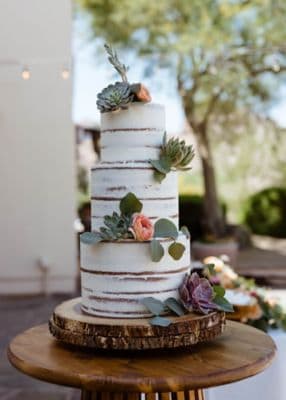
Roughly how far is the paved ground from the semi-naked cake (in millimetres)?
1947

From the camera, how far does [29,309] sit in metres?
5.49

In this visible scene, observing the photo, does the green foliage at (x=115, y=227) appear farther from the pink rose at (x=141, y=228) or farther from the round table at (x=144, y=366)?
the round table at (x=144, y=366)

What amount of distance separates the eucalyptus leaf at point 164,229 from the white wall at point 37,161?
4794 mm

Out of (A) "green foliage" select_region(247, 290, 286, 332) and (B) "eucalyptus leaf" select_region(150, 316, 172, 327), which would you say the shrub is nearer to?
(A) "green foliage" select_region(247, 290, 286, 332)

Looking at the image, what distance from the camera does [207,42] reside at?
7.02 metres

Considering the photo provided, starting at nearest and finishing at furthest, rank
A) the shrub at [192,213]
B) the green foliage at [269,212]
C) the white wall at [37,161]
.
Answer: the white wall at [37,161] < the shrub at [192,213] < the green foliage at [269,212]

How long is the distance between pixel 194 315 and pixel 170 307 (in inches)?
2.6

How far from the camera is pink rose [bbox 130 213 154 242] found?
4.90 feet

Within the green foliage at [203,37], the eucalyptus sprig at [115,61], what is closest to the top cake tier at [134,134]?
the eucalyptus sprig at [115,61]

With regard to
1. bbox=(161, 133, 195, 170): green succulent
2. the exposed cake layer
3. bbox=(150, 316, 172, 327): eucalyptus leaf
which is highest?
bbox=(161, 133, 195, 170): green succulent

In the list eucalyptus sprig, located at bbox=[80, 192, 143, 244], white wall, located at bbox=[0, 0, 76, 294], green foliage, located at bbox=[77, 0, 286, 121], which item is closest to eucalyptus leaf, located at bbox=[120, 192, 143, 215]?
eucalyptus sprig, located at bbox=[80, 192, 143, 244]

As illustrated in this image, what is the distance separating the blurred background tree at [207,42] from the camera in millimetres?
7230

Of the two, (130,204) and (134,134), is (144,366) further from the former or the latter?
(134,134)

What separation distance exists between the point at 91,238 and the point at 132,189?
17cm
